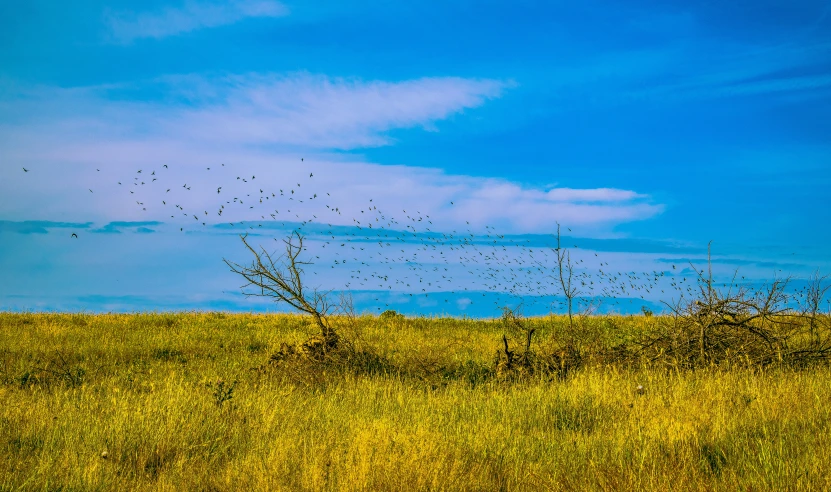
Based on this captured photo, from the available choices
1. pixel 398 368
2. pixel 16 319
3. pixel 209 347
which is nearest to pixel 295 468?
pixel 398 368

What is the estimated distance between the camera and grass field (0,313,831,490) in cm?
622

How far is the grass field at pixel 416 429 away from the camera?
6223 millimetres

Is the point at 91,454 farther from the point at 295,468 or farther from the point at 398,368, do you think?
the point at 398,368

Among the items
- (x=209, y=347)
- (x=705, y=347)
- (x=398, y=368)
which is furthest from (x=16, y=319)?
(x=705, y=347)

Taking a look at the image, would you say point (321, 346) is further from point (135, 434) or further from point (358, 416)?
point (135, 434)

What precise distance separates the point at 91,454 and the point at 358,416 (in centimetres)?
332

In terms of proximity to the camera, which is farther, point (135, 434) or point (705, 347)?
point (705, 347)

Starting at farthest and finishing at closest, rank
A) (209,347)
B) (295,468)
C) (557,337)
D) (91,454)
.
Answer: (209,347)
(557,337)
(91,454)
(295,468)

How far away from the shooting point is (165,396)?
10.1m

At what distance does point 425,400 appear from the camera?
10.6 metres

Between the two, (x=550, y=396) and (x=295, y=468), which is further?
(x=550, y=396)

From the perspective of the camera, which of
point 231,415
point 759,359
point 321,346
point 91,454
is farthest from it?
point 321,346

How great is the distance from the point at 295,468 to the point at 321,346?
730cm

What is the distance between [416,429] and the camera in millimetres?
7965
